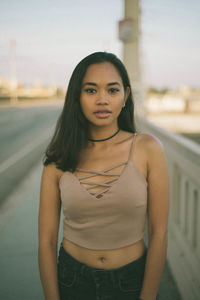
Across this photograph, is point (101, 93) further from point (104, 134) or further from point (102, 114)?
point (104, 134)

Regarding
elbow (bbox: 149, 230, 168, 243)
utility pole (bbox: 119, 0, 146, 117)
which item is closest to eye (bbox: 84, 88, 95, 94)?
elbow (bbox: 149, 230, 168, 243)

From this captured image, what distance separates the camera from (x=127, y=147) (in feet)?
5.46

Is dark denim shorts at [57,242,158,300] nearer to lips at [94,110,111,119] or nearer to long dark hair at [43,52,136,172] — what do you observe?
long dark hair at [43,52,136,172]

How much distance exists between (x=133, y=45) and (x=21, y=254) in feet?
25.6

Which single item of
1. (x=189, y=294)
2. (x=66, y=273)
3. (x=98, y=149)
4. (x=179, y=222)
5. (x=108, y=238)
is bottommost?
(x=189, y=294)

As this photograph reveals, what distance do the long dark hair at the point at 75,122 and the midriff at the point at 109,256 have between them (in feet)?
1.38

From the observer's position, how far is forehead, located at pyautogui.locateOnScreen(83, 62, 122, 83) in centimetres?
163

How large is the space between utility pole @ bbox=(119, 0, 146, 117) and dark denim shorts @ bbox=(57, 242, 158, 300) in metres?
7.84

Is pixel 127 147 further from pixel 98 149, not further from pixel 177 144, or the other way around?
pixel 177 144

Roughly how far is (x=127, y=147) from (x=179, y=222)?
1.78 m

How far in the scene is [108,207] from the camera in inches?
59.3

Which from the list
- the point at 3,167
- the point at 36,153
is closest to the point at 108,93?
the point at 3,167

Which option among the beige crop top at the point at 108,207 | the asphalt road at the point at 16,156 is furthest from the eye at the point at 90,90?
the asphalt road at the point at 16,156

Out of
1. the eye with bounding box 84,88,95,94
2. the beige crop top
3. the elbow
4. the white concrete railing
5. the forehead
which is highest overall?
the forehead
